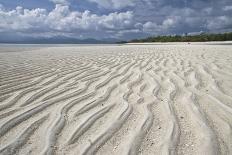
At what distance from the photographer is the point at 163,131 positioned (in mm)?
2924

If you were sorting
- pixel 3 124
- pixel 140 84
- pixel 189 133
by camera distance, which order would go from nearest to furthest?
pixel 189 133 < pixel 3 124 < pixel 140 84

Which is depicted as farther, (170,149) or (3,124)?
(3,124)

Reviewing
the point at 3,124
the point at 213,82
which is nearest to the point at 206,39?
the point at 213,82

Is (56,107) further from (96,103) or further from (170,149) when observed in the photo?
(170,149)

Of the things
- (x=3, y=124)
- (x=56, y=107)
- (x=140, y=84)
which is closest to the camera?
(x=3, y=124)

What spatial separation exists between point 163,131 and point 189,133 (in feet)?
0.86

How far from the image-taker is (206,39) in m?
44.5

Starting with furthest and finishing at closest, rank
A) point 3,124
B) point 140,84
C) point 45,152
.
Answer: point 140,84, point 3,124, point 45,152

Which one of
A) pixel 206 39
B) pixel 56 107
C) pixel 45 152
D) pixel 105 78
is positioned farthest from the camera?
pixel 206 39

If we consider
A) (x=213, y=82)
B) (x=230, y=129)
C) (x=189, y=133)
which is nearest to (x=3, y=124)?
(x=189, y=133)

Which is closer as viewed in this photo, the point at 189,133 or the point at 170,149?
the point at 170,149

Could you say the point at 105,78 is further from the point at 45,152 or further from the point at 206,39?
the point at 206,39

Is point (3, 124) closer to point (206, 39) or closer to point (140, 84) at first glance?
point (140, 84)

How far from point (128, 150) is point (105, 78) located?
3.33 meters
